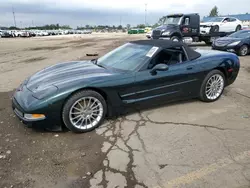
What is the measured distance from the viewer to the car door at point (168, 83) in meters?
3.93

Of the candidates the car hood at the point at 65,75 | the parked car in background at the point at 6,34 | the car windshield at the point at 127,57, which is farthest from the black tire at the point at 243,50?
the parked car in background at the point at 6,34

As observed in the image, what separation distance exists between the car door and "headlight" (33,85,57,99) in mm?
1357

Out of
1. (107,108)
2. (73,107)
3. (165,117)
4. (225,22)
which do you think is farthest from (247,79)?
(225,22)

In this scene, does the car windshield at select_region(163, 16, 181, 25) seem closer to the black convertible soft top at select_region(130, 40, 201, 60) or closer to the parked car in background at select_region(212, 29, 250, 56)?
the parked car in background at select_region(212, 29, 250, 56)

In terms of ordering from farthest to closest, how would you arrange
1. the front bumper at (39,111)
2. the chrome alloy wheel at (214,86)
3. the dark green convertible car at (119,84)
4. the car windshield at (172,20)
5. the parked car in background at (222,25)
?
1. the parked car in background at (222,25)
2. the car windshield at (172,20)
3. the chrome alloy wheel at (214,86)
4. the dark green convertible car at (119,84)
5. the front bumper at (39,111)

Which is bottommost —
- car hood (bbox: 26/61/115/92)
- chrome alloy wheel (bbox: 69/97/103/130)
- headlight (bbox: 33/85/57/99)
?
chrome alloy wheel (bbox: 69/97/103/130)

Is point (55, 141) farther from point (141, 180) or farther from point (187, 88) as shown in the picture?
point (187, 88)

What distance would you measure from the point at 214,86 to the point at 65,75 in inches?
124

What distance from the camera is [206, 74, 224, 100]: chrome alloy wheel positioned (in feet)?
15.8

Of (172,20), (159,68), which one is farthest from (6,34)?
(159,68)

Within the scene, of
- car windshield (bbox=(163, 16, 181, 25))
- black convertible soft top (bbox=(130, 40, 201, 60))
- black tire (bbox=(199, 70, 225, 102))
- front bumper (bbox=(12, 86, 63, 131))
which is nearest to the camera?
front bumper (bbox=(12, 86, 63, 131))

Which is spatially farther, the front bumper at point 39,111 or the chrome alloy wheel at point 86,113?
the chrome alloy wheel at point 86,113

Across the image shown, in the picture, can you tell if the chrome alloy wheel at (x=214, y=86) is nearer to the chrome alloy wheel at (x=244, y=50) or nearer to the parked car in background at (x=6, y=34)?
the chrome alloy wheel at (x=244, y=50)

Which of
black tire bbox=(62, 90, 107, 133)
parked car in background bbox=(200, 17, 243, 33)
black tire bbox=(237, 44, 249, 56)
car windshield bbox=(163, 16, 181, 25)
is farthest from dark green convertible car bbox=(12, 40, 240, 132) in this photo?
parked car in background bbox=(200, 17, 243, 33)
